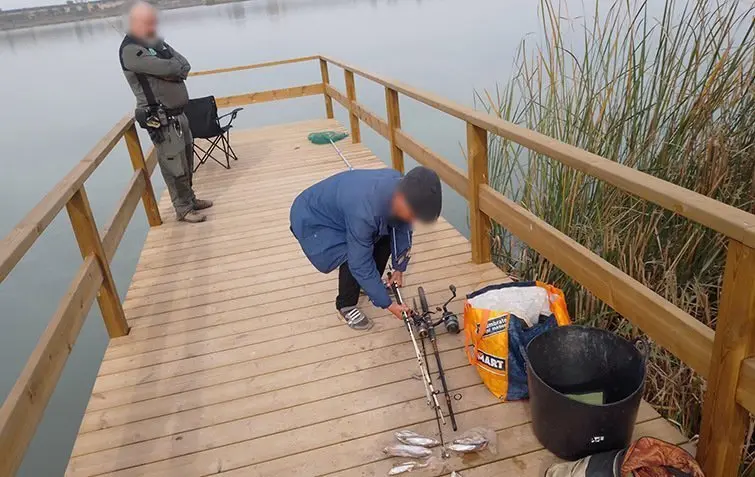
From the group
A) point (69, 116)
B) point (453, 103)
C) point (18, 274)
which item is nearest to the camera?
point (453, 103)

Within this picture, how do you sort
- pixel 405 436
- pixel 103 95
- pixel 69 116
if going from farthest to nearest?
1. pixel 103 95
2. pixel 69 116
3. pixel 405 436

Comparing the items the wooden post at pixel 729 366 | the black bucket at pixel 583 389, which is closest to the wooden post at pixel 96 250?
the black bucket at pixel 583 389

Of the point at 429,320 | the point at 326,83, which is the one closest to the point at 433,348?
the point at 429,320

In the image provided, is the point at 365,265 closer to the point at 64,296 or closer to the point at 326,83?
the point at 64,296

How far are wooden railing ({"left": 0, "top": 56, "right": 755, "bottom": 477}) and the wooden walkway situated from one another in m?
0.31

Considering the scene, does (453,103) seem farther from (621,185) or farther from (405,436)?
(405,436)

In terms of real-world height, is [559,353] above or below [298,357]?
above

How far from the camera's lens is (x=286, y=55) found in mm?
19484

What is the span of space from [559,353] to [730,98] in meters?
1.60

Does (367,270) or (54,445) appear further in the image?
(54,445)

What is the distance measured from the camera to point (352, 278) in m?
2.87

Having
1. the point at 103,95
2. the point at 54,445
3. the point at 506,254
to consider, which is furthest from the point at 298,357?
the point at 103,95

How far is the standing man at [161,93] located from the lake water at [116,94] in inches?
7.5

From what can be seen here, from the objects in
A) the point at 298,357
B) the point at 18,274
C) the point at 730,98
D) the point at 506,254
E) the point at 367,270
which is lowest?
the point at 18,274
